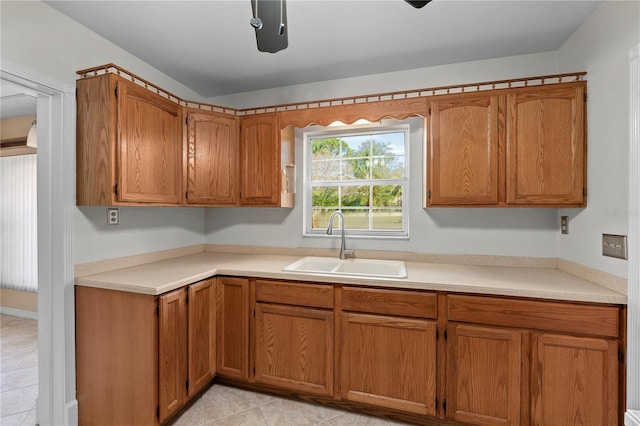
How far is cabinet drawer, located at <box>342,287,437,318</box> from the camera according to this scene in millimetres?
1715

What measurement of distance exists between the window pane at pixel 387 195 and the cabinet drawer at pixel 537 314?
3.32 ft

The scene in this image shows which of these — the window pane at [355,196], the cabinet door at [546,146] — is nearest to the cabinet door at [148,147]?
the window pane at [355,196]

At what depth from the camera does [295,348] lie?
1960mm

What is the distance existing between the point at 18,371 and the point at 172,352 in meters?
1.84

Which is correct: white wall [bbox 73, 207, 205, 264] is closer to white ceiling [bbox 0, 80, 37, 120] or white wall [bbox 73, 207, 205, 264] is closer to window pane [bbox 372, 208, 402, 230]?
white ceiling [bbox 0, 80, 37, 120]

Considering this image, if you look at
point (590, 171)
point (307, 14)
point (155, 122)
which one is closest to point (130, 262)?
point (155, 122)

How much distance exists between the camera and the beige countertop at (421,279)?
1.54 m

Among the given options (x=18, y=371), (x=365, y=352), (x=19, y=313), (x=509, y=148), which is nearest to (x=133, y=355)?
(x=365, y=352)

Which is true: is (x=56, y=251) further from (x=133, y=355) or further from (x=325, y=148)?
(x=325, y=148)

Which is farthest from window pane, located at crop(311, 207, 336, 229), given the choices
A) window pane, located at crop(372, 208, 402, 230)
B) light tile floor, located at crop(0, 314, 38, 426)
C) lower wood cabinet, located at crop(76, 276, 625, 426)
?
light tile floor, located at crop(0, 314, 38, 426)

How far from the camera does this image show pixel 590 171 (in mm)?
1740

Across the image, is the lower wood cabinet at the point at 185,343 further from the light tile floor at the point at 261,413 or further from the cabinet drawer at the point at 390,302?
the cabinet drawer at the point at 390,302

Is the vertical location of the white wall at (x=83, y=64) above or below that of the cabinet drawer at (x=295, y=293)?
above

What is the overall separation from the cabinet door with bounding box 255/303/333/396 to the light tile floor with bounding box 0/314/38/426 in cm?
148
